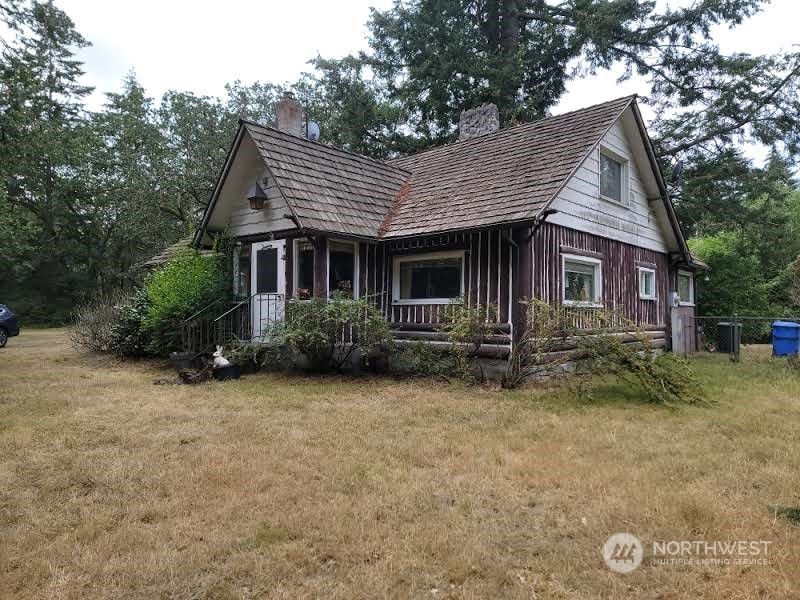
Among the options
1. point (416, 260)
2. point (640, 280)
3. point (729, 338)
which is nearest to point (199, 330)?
point (416, 260)

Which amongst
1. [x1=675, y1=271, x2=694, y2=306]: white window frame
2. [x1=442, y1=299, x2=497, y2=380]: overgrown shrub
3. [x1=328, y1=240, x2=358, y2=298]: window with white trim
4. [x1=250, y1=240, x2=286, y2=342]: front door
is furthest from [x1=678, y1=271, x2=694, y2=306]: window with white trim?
[x1=250, y1=240, x2=286, y2=342]: front door

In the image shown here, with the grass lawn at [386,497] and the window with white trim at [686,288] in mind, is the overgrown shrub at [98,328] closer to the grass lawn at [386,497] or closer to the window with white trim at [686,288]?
the grass lawn at [386,497]

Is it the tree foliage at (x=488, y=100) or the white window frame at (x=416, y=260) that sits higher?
the tree foliage at (x=488, y=100)

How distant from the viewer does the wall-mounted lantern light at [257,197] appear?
1076 cm

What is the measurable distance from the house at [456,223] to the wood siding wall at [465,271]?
2 centimetres

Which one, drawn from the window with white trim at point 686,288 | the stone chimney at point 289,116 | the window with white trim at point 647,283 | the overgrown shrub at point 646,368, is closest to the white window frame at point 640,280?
the window with white trim at point 647,283

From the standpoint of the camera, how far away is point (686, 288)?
15758mm

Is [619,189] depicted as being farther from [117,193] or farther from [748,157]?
[117,193]

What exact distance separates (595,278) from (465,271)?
10.7ft

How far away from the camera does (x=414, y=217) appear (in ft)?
34.8

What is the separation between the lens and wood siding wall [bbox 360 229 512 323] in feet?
30.0

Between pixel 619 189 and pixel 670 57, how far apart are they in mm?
13590

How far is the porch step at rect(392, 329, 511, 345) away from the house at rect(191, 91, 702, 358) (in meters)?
0.04

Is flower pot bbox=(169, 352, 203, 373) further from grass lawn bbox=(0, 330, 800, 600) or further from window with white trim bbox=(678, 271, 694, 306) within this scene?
window with white trim bbox=(678, 271, 694, 306)
